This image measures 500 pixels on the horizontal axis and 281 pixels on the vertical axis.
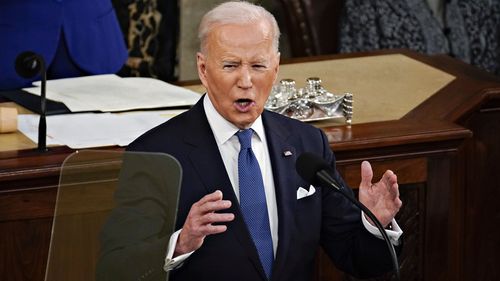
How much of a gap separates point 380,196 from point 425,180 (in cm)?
122

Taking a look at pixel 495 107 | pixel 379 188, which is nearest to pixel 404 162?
pixel 495 107

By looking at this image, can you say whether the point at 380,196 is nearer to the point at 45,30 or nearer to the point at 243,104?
the point at 243,104

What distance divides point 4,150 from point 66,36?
0.92 meters

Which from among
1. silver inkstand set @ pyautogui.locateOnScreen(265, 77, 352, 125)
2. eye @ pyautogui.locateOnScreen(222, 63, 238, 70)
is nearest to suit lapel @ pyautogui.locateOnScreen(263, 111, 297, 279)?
eye @ pyautogui.locateOnScreen(222, 63, 238, 70)

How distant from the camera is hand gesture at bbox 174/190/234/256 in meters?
2.68

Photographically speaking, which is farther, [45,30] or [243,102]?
[45,30]

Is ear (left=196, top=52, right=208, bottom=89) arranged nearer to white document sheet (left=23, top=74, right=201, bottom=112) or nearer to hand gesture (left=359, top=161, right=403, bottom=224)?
hand gesture (left=359, top=161, right=403, bottom=224)

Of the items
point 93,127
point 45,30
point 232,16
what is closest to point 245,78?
point 232,16

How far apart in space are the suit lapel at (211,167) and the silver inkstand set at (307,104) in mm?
1139

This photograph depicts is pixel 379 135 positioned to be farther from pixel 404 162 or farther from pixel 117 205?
pixel 117 205

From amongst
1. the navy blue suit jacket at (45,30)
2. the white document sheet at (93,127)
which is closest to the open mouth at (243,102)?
the white document sheet at (93,127)

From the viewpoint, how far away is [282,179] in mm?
3057

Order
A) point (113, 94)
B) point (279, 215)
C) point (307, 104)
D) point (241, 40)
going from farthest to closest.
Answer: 1. point (113, 94)
2. point (307, 104)
3. point (279, 215)
4. point (241, 40)

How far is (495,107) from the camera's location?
460 centimetres
